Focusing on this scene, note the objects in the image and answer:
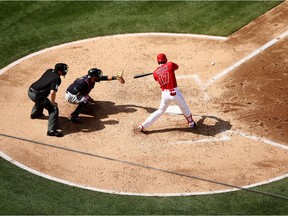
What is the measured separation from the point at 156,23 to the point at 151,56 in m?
2.19

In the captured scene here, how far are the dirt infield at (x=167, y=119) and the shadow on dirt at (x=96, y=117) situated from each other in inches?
1.1

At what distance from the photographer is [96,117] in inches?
728

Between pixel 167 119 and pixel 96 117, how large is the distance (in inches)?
80.6

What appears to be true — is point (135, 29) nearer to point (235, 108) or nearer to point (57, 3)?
point (57, 3)

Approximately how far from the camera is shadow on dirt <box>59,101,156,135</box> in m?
18.0

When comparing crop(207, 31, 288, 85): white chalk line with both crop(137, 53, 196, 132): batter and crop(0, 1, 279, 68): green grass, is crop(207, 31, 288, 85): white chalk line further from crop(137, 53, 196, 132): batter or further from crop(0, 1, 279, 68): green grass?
crop(137, 53, 196, 132): batter

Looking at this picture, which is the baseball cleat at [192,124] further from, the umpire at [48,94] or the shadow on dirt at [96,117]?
the umpire at [48,94]

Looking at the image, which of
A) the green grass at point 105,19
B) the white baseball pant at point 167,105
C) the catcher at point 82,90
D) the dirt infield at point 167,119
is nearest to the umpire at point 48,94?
the dirt infield at point 167,119

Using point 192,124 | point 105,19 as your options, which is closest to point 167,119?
point 192,124

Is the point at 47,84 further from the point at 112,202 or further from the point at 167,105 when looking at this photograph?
the point at 112,202

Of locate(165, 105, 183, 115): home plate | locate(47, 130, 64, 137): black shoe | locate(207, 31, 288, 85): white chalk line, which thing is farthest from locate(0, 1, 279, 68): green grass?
locate(47, 130, 64, 137): black shoe

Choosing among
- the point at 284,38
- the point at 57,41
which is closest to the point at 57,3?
the point at 57,41

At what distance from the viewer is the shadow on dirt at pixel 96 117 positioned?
1802 centimetres

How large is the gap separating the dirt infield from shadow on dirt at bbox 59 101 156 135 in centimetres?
3
